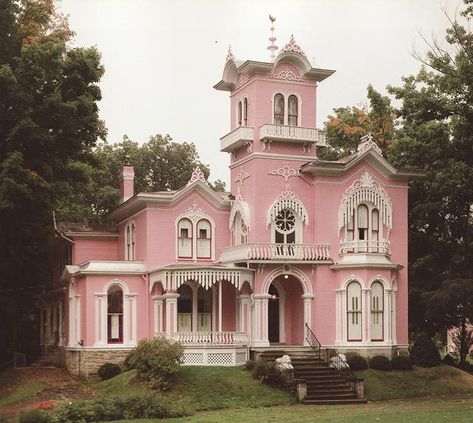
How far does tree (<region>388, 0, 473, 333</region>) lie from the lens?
121ft

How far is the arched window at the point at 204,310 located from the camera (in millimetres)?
39156

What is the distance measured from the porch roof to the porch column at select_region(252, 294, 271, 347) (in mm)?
1239

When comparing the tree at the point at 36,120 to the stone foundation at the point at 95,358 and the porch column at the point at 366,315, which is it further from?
the porch column at the point at 366,315

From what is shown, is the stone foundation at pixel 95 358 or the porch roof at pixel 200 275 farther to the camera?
the stone foundation at pixel 95 358

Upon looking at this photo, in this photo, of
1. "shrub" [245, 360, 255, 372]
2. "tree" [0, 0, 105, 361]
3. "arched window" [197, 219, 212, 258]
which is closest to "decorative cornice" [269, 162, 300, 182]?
"arched window" [197, 219, 212, 258]

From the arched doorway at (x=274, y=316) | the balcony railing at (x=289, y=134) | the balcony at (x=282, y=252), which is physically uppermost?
the balcony railing at (x=289, y=134)

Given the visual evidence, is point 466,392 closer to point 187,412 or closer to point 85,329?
point 187,412

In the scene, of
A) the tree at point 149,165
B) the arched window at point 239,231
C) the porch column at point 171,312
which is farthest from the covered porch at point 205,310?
the tree at point 149,165

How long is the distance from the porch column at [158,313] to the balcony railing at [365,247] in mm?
7659

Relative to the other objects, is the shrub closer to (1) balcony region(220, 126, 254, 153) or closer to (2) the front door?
(2) the front door

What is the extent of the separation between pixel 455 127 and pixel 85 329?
1698 centimetres

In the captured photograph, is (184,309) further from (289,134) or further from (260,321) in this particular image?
(289,134)

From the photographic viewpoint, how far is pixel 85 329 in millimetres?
38281

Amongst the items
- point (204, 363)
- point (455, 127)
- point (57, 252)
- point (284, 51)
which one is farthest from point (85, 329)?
point (455, 127)
